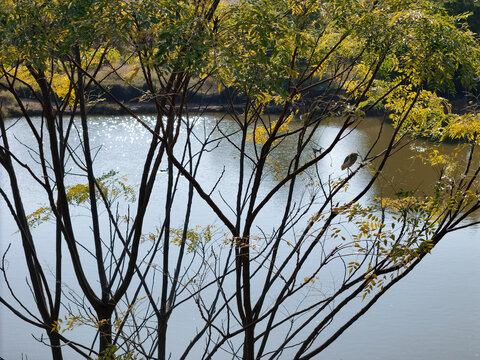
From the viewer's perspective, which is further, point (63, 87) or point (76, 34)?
point (63, 87)

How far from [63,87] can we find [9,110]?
1214 cm

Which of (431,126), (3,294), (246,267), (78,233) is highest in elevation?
Answer: (78,233)

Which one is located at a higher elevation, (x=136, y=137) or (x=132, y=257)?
(x=136, y=137)

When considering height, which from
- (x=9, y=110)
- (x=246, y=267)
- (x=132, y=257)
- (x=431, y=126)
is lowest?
(x=246, y=267)

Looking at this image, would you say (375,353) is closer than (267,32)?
No

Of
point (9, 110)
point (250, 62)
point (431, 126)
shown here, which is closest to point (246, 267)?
point (250, 62)

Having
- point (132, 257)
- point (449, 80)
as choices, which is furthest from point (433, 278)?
point (132, 257)

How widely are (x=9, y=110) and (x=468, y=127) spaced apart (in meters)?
14.9

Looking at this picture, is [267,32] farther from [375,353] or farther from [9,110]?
[9,110]

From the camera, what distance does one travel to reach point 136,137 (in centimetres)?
1472

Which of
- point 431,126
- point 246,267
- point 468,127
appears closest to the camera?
point 246,267

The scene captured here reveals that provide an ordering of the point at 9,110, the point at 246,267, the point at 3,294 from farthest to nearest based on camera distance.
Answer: the point at 9,110 < the point at 3,294 < the point at 246,267

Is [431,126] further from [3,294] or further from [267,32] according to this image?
[3,294]

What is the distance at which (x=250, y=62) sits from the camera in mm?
3070
